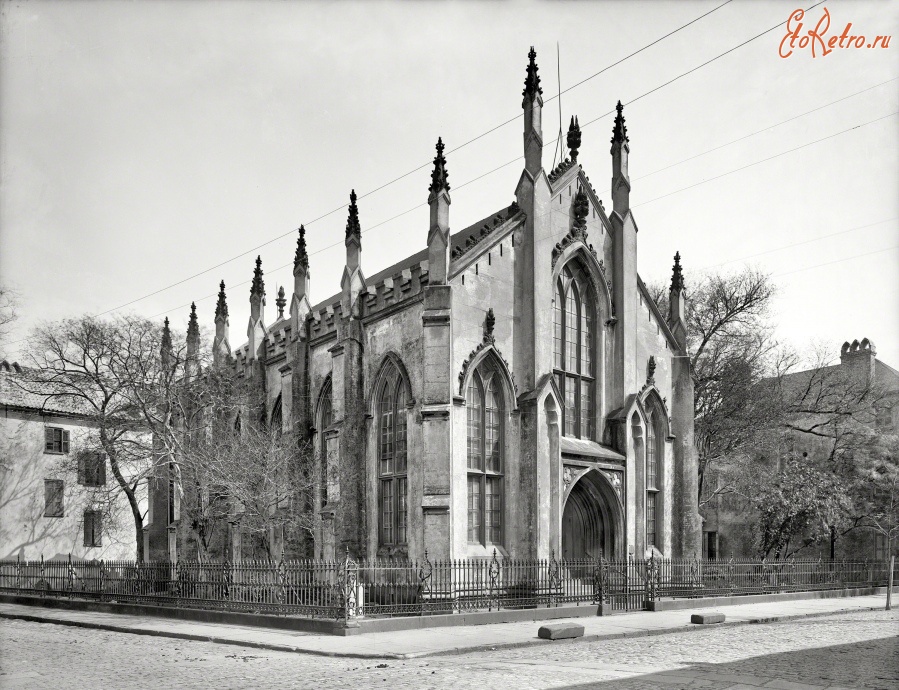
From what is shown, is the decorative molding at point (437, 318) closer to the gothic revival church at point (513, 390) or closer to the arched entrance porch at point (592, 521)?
the gothic revival church at point (513, 390)

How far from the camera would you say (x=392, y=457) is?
91.0ft

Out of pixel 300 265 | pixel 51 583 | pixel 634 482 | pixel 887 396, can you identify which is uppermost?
pixel 300 265

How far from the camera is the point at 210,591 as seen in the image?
2361 centimetres

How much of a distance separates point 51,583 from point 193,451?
6.19 m

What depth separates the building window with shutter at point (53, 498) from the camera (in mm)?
46156

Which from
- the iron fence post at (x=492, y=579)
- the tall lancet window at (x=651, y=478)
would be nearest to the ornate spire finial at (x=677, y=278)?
the tall lancet window at (x=651, y=478)

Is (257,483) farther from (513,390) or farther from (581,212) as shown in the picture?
(581,212)

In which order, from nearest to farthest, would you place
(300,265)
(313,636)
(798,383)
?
(313,636)
(300,265)
(798,383)

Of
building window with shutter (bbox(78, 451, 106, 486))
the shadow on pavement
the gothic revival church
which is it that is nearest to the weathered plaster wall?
building window with shutter (bbox(78, 451, 106, 486))

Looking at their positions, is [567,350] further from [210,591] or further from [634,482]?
[210,591]

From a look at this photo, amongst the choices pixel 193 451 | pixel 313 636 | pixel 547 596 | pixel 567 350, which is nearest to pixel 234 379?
pixel 193 451

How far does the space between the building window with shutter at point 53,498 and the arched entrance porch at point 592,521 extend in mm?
28067

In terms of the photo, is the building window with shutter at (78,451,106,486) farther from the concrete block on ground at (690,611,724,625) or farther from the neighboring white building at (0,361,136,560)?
the concrete block on ground at (690,611,724,625)

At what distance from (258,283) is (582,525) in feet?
58.0
